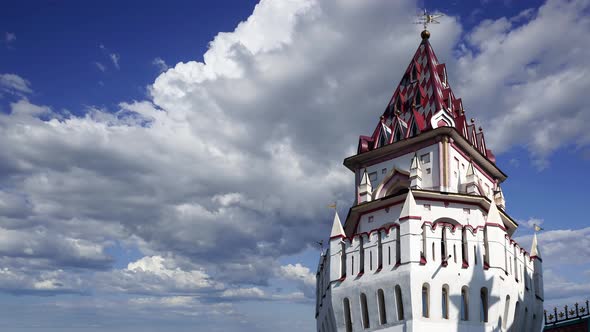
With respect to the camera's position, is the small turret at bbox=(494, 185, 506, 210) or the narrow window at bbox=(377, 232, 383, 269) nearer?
the narrow window at bbox=(377, 232, 383, 269)

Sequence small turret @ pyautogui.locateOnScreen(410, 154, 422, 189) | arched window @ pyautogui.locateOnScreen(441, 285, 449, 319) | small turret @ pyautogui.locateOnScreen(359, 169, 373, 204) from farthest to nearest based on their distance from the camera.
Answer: small turret @ pyautogui.locateOnScreen(359, 169, 373, 204) < small turret @ pyautogui.locateOnScreen(410, 154, 422, 189) < arched window @ pyautogui.locateOnScreen(441, 285, 449, 319)

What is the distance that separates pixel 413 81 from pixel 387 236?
977 cm

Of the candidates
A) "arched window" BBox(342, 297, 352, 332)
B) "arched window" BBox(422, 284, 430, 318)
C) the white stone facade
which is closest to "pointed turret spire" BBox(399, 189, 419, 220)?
the white stone facade

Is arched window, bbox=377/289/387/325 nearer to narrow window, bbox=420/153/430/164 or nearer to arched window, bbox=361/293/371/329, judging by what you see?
arched window, bbox=361/293/371/329

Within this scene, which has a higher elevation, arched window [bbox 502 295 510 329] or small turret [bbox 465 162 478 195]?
small turret [bbox 465 162 478 195]

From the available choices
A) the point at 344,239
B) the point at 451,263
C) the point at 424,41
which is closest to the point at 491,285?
the point at 451,263

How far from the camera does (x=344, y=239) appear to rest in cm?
2764

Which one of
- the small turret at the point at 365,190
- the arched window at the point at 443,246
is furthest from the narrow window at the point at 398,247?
the small turret at the point at 365,190

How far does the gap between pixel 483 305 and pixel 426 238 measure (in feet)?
10.9

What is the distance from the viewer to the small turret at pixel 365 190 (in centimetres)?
2930

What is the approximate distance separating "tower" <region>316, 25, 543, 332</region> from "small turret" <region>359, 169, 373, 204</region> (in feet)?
0.15

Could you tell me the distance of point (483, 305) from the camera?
25.0 meters

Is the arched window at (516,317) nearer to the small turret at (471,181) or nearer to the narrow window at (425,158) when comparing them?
the small turret at (471,181)

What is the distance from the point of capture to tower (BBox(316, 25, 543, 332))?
2469cm
